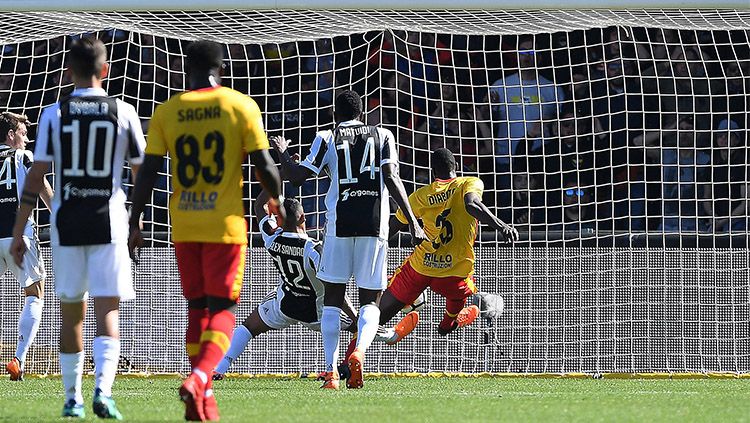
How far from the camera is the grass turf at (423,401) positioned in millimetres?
5879

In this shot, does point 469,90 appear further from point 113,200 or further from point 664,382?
point 113,200

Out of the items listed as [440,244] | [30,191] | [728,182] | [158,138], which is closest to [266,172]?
[158,138]

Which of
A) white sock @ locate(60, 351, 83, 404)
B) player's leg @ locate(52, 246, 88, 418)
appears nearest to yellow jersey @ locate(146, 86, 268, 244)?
player's leg @ locate(52, 246, 88, 418)

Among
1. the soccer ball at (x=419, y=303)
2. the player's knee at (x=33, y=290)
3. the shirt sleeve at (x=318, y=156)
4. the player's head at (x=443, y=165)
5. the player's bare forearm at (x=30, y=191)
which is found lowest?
the soccer ball at (x=419, y=303)

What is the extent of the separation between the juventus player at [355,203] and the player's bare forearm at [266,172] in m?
2.31

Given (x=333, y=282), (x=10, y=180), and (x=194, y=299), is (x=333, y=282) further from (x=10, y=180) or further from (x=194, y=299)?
(x=10, y=180)

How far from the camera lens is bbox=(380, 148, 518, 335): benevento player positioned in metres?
9.78

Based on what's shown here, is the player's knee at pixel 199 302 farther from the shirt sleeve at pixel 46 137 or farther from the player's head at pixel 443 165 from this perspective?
the player's head at pixel 443 165

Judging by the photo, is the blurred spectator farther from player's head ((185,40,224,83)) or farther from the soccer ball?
player's head ((185,40,224,83))

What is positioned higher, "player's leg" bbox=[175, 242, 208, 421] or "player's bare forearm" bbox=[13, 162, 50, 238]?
"player's bare forearm" bbox=[13, 162, 50, 238]

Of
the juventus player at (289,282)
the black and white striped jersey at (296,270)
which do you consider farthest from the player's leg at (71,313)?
the black and white striped jersey at (296,270)

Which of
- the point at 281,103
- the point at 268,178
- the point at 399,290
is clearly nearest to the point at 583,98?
the point at 281,103

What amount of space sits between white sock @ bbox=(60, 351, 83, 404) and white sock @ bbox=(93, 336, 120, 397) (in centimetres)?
8

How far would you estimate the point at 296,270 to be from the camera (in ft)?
31.0
